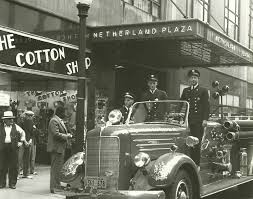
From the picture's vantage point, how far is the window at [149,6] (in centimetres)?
1783

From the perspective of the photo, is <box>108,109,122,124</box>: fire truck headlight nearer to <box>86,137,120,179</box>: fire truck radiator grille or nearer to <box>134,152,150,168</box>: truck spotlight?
<box>86,137,120,179</box>: fire truck radiator grille

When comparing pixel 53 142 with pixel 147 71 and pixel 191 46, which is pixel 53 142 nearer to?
pixel 191 46

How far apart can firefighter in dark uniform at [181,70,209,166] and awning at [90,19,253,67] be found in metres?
3.95

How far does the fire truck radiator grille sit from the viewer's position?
7.38 metres

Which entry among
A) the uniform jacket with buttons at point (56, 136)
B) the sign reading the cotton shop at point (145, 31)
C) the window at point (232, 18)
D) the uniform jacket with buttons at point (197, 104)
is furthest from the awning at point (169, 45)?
the window at point (232, 18)

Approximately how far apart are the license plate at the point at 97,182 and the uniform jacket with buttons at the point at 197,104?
8.01 ft

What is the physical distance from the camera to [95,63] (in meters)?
15.6

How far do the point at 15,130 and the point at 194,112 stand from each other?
13.4ft

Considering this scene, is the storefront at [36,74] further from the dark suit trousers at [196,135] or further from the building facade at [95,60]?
the dark suit trousers at [196,135]

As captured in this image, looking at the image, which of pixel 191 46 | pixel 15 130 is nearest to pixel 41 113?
pixel 15 130

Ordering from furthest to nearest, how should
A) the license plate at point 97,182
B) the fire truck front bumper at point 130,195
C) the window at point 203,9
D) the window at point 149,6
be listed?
the window at point 203,9
the window at point 149,6
the license plate at point 97,182
the fire truck front bumper at point 130,195

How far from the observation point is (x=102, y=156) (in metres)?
7.48

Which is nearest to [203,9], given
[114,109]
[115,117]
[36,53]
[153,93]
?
[36,53]

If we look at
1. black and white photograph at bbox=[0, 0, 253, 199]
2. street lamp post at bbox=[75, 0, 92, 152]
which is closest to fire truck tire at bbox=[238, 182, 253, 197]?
black and white photograph at bbox=[0, 0, 253, 199]
